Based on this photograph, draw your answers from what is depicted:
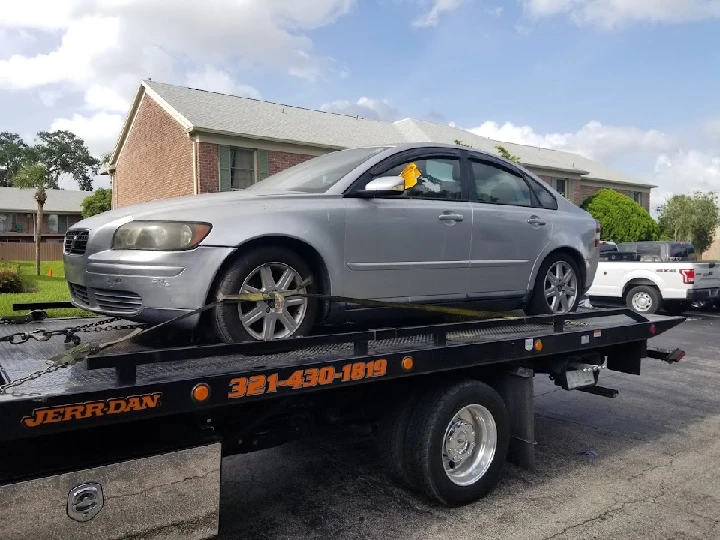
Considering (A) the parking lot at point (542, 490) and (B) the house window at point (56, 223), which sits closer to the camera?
(A) the parking lot at point (542, 490)

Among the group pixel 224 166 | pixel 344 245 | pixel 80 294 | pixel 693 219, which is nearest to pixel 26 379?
pixel 80 294

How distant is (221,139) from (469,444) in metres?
16.4

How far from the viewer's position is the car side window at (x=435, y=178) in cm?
436

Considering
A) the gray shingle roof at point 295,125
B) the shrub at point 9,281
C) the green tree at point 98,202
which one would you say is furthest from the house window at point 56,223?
the shrub at point 9,281

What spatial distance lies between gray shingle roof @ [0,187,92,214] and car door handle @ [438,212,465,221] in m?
42.3

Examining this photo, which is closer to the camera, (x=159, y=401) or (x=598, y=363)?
(x=159, y=401)

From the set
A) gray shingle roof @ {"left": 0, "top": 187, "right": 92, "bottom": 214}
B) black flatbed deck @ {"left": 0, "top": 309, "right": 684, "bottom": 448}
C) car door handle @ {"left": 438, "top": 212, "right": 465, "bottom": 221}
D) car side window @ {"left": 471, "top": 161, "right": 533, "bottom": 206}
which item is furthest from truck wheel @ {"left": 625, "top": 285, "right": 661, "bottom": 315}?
gray shingle roof @ {"left": 0, "top": 187, "right": 92, "bottom": 214}

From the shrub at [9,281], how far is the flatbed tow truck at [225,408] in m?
10.3

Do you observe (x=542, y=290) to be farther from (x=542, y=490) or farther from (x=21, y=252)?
(x=21, y=252)

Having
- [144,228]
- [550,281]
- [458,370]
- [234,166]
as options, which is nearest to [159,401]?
[144,228]

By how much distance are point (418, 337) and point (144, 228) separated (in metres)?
1.68

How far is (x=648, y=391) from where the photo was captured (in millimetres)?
7277

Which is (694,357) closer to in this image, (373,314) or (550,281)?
(550,281)

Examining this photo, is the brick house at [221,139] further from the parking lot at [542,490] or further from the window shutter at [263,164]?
the parking lot at [542,490]
